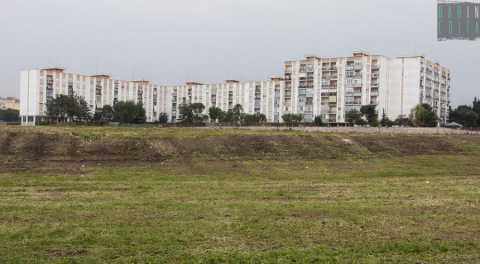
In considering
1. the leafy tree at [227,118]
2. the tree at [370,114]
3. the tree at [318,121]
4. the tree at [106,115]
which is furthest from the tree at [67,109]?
the tree at [370,114]

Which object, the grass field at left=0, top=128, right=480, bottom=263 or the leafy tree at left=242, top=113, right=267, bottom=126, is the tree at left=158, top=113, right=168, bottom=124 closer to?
the leafy tree at left=242, top=113, right=267, bottom=126

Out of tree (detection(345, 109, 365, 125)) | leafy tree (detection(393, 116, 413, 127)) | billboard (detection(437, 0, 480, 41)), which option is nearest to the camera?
billboard (detection(437, 0, 480, 41))

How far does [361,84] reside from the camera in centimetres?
12756

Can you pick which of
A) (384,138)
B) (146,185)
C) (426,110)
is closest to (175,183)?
(146,185)

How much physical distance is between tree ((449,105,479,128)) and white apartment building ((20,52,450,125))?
4.35 meters

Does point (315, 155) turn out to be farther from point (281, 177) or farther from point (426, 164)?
point (281, 177)

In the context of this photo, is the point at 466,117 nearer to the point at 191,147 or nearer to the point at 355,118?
the point at 355,118

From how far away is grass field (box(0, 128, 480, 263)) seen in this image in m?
9.85

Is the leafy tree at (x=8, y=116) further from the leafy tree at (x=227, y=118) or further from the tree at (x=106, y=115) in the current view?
the leafy tree at (x=227, y=118)

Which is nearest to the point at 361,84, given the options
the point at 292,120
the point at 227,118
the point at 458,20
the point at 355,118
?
the point at 355,118

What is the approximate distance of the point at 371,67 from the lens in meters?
127

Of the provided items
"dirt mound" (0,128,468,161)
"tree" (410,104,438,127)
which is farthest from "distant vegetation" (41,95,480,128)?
"dirt mound" (0,128,468,161)

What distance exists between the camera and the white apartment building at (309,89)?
4985 inches

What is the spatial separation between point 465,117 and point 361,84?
84.8 feet
